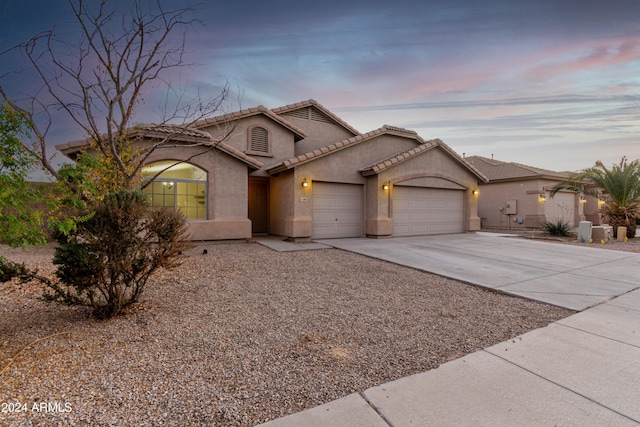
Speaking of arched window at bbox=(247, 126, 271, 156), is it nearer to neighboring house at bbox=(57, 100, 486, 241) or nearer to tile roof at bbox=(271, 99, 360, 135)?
neighboring house at bbox=(57, 100, 486, 241)

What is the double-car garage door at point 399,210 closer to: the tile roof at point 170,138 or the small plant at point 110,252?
the tile roof at point 170,138

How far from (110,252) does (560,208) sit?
83.0 ft

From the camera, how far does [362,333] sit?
362cm

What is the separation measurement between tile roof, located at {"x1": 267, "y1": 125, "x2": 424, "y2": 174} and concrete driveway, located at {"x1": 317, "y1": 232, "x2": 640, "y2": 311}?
3.59 meters

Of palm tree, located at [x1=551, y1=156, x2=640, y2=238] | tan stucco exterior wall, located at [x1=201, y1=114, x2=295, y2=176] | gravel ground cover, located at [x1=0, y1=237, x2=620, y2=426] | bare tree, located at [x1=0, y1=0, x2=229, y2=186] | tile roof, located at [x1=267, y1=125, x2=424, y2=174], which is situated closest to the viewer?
gravel ground cover, located at [x1=0, y1=237, x2=620, y2=426]

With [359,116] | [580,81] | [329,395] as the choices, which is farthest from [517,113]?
[329,395]

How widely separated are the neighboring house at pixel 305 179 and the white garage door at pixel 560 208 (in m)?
7.08

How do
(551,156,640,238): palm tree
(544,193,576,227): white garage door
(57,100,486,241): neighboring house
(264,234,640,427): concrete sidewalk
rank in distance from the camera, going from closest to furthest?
1. (264,234,640,427): concrete sidewalk
2. (57,100,486,241): neighboring house
3. (551,156,640,238): palm tree
4. (544,193,576,227): white garage door

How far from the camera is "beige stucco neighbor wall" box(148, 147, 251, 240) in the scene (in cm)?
1084

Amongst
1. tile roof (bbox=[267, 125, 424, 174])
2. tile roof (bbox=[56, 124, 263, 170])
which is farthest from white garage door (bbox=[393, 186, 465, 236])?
tile roof (bbox=[56, 124, 263, 170])

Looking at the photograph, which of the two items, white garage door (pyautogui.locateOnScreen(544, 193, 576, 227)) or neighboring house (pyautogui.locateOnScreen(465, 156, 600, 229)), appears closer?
neighboring house (pyautogui.locateOnScreen(465, 156, 600, 229))

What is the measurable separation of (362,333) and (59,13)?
29.3 ft

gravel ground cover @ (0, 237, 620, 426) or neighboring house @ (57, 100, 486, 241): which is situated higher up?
neighboring house @ (57, 100, 486, 241)

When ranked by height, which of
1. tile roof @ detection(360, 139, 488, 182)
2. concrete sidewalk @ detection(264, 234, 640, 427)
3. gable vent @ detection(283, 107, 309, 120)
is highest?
gable vent @ detection(283, 107, 309, 120)
